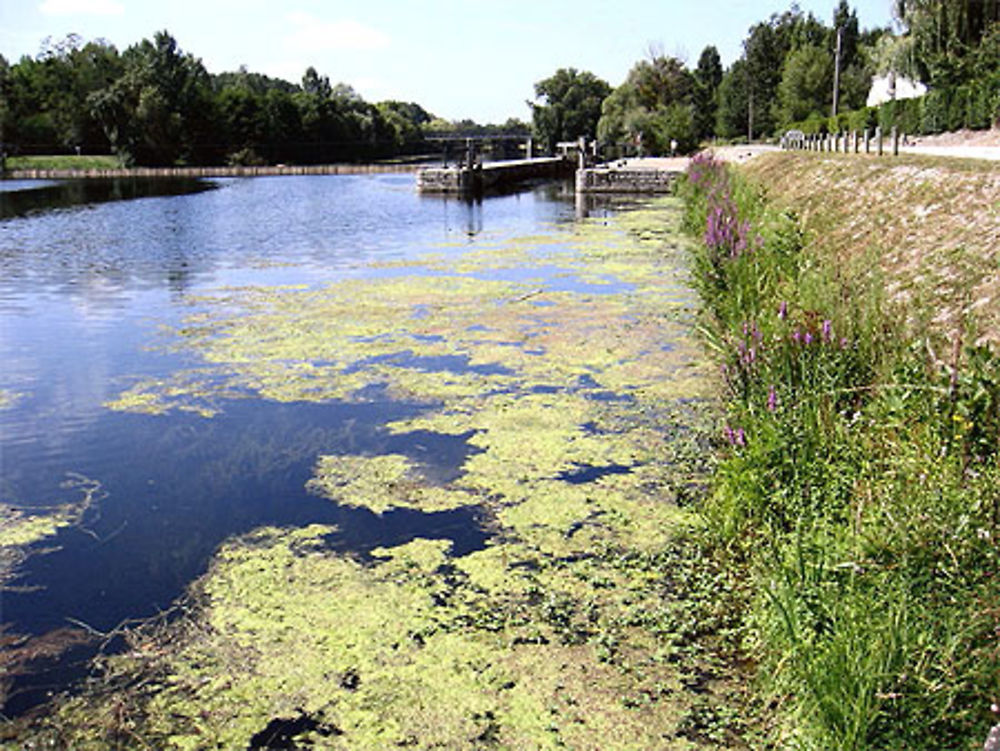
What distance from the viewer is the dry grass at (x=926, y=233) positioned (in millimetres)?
5801

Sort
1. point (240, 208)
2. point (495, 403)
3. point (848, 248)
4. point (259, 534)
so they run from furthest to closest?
point (240, 208)
point (848, 248)
point (495, 403)
point (259, 534)

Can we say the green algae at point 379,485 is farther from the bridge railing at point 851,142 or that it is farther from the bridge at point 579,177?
the bridge at point 579,177

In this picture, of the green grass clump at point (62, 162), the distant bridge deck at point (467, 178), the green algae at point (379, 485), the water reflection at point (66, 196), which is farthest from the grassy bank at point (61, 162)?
the green algae at point (379, 485)

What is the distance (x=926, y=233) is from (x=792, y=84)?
204ft

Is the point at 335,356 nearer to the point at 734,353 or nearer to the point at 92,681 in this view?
the point at 734,353

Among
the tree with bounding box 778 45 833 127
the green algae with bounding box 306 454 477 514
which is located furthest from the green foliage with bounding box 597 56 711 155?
the green algae with bounding box 306 454 477 514

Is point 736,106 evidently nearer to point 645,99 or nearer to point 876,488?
point 645,99

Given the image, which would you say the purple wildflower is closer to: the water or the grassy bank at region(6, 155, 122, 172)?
the water

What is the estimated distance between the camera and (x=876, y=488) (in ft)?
13.2

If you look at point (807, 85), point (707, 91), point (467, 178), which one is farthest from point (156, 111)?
point (807, 85)

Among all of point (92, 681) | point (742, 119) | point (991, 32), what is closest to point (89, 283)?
point (92, 681)

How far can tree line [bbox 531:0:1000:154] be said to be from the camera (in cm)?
3375

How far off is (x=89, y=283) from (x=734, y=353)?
1181 centimetres

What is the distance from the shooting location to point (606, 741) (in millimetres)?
3258
